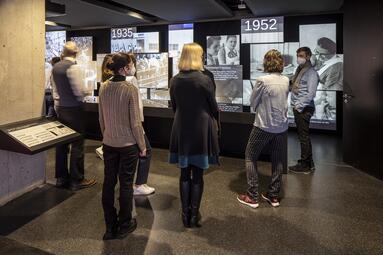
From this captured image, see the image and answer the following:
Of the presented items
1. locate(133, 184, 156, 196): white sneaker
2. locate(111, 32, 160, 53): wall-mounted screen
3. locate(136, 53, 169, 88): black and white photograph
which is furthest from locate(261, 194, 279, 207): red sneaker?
locate(111, 32, 160, 53): wall-mounted screen

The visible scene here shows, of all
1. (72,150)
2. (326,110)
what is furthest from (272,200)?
(326,110)

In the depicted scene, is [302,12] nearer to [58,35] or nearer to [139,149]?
[139,149]

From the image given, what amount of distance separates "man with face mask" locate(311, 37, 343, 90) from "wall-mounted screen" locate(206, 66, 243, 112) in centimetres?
163

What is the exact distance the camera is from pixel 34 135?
2984mm

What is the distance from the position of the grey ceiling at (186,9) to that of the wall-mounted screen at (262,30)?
229 mm

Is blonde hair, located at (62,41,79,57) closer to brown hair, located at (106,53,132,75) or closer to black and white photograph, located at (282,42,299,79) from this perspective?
brown hair, located at (106,53,132,75)

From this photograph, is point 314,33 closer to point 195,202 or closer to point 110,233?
point 195,202

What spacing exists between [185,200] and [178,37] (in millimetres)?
5875

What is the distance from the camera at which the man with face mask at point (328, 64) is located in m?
6.60

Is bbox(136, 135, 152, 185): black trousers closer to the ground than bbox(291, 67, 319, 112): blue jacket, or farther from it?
closer to the ground

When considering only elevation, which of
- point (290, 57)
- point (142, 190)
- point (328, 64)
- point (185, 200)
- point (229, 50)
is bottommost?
point (142, 190)

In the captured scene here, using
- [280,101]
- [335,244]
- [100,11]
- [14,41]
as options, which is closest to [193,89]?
[280,101]

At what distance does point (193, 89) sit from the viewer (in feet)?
8.18

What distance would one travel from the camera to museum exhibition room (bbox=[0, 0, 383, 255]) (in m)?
2.49
